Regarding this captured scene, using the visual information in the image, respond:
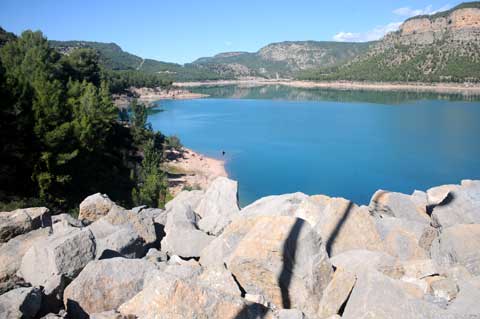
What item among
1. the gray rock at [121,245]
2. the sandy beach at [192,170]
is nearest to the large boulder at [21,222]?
the gray rock at [121,245]

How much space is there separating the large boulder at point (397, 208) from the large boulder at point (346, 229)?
2174mm

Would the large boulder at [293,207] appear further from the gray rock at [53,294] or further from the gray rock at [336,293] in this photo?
the gray rock at [53,294]

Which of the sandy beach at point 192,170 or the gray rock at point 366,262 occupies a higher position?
the gray rock at point 366,262

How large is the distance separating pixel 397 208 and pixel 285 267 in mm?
5858

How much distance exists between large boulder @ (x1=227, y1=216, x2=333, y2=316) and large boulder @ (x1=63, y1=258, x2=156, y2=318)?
1.77m

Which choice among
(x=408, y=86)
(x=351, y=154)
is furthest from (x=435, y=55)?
(x=351, y=154)

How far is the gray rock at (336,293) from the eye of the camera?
7.06 m

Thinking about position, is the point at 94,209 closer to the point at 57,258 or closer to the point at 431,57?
the point at 57,258

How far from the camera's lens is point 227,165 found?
49688 millimetres

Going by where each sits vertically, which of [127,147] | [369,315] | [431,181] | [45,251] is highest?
[45,251]

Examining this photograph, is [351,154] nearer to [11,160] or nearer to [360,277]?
[11,160]

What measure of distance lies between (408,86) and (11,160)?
147 meters

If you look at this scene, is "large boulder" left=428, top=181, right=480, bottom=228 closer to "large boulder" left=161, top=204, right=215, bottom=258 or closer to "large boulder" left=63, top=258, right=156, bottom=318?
"large boulder" left=161, top=204, right=215, bottom=258

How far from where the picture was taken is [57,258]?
755 cm
